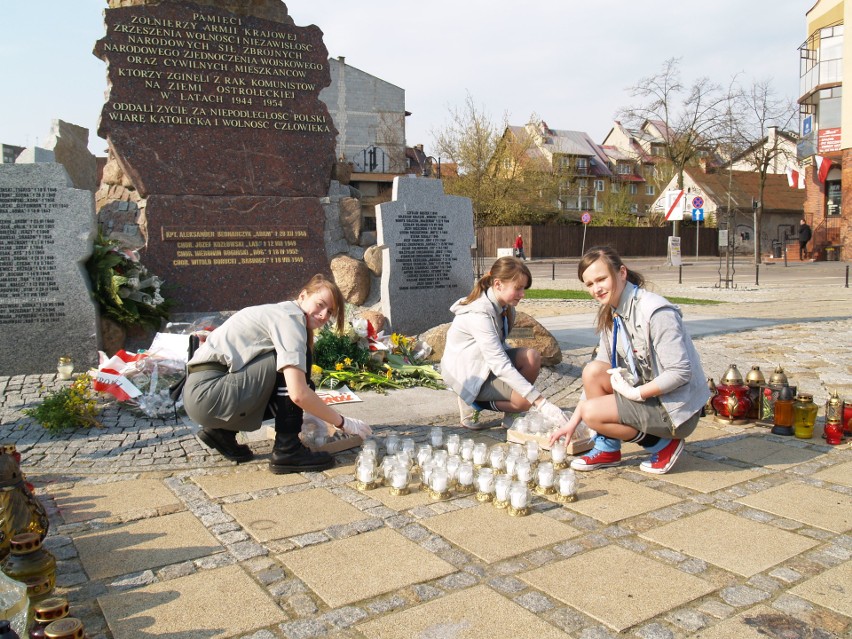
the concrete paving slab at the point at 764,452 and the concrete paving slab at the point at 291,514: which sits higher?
the concrete paving slab at the point at 291,514

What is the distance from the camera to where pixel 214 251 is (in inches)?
329

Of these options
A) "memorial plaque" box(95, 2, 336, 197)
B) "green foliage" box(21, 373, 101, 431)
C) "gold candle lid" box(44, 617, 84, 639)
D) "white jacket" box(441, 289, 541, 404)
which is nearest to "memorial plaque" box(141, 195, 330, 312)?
"memorial plaque" box(95, 2, 336, 197)

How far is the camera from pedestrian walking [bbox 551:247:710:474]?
13.2 feet

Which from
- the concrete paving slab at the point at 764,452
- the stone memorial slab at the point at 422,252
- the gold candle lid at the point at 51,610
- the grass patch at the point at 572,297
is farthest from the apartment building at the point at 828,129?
the gold candle lid at the point at 51,610

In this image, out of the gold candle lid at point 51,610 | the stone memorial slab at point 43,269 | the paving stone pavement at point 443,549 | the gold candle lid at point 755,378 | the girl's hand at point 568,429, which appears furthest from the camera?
the stone memorial slab at point 43,269

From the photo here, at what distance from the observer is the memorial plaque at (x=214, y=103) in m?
8.13

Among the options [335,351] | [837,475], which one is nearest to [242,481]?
[335,351]

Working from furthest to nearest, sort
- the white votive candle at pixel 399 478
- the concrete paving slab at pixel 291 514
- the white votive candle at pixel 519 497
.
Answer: the white votive candle at pixel 399 478 → the white votive candle at pixel 519 497 → the concrete paving slab at pixel 291 514

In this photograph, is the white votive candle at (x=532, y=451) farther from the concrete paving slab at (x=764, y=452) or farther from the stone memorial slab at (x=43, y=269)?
the stone memorial slab at (x=43, y=269)

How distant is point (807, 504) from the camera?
3.71 m

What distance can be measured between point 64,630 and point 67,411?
3.75 metres

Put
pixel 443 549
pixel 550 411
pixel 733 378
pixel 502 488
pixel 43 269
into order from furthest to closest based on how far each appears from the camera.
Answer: pixel 43 269
pixel 733 378
pixel 550 411
pixel 502 488
pixel 443 549

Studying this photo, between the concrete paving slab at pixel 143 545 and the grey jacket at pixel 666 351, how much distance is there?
2.49m

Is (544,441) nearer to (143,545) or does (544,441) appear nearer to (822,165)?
(143,545)
